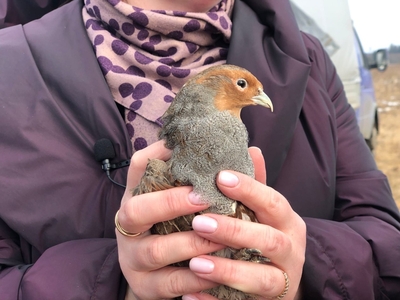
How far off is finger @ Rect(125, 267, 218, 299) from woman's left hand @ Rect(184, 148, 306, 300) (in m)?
0.05

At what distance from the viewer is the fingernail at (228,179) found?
4.41 feet

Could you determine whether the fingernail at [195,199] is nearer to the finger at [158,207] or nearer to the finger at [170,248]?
the finger at [158,207]

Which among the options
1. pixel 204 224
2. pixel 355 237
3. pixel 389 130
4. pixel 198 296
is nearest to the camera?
pixel 204 224

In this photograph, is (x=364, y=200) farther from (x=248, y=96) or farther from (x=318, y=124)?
(x=248, y=96)

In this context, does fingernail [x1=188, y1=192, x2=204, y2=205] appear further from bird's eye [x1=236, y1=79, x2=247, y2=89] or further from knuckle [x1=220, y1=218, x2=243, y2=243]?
bird's eye [x1=236, y1=79, x2=247, y2=89]

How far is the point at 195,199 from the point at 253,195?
19 cm

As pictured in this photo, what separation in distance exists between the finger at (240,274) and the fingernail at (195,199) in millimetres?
180

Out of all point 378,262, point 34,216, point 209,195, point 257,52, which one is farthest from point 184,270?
point 257,52

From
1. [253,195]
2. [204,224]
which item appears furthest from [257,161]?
[204,224]

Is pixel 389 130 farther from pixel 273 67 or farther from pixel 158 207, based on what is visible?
pixel 158 207

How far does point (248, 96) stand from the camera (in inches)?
64.5

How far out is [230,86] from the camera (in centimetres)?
159

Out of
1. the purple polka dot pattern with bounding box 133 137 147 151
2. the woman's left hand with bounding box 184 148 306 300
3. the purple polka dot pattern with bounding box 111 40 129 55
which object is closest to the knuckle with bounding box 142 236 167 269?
the woman's left hand with bounding box 184 148 306 300

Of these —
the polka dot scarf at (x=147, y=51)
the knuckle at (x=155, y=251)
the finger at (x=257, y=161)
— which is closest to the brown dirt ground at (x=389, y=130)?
the polka dot scarf at (x=147, y=51)
